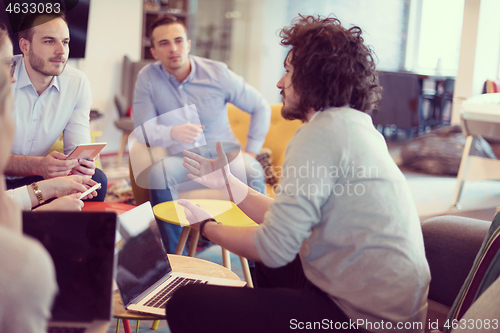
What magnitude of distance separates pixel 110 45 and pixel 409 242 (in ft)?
15.8

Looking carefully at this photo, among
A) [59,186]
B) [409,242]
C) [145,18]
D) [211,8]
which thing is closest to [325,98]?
[409,242]

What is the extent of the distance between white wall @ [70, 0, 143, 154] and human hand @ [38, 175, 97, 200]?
3.55 metres

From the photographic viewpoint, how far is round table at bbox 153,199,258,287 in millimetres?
1955

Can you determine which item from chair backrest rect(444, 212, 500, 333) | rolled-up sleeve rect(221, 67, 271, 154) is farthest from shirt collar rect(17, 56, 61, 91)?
chair backrest rect(444, 212, 500, 333)

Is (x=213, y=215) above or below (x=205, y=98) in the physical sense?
below

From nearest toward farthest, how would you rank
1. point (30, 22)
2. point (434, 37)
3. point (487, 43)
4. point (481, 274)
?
point (481, 274) < point (30, 22) < point (487, 43) < point (434, 37)

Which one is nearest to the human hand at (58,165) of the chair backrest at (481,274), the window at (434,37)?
the chair backrest at (481,274)

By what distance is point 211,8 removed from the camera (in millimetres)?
6793

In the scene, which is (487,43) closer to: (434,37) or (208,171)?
(434,37)

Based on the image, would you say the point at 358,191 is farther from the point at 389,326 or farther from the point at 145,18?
the point at 145,18

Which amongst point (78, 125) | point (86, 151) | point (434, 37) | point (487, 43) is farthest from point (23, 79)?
point (434, 37)

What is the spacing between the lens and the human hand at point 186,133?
2250mm

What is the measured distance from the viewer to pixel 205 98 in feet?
9.29

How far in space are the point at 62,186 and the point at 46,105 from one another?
0.53 m
